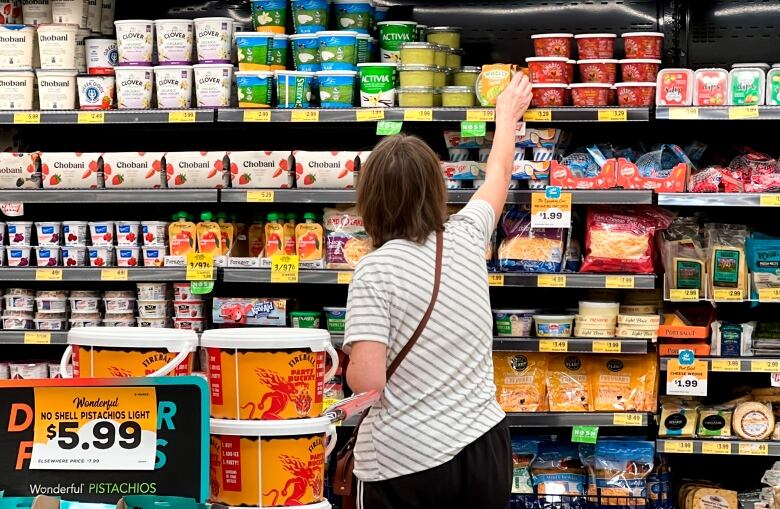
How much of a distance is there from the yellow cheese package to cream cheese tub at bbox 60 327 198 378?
243cm

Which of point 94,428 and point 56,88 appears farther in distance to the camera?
point 56,88

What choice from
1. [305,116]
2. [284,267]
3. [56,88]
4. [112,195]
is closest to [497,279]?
[284,267]

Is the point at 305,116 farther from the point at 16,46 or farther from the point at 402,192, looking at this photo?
the point at 402,192

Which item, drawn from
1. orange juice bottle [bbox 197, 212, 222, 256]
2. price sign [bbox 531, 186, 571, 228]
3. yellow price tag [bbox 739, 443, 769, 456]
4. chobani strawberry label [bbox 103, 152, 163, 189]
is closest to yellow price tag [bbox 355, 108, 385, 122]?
price sign [bbox 531, 186, 571, 228]

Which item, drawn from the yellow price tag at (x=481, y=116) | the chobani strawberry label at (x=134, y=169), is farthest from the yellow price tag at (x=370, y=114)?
the chobani strawberry label at (x=134, y=169)

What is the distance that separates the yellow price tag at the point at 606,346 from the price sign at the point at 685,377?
235 mm

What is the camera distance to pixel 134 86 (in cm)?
491

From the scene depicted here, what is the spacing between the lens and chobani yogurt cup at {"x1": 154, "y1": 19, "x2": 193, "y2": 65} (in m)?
4.87

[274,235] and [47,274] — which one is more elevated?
[274,235]

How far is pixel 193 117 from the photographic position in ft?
15.8

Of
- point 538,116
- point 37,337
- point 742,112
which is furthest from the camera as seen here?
point 37,337

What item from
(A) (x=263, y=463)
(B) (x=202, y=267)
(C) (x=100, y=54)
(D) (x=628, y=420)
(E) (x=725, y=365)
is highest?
(C) (x=100, y=54)

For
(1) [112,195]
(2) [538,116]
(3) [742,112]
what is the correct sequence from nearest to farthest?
1. (3) [742,112]
2. (2) [538,116]
3. (1) [112,195]

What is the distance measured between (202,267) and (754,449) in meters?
2.36
